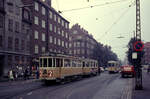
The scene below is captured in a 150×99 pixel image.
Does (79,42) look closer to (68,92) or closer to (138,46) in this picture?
(138,46)

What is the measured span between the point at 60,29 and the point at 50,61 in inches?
1480

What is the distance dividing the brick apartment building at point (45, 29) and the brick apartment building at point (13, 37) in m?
2.64

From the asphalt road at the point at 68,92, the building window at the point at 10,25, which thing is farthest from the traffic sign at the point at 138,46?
the building window at the point at 10,25

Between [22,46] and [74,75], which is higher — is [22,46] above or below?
above

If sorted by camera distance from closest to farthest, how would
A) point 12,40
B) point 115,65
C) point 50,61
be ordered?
point 50,61 → point 12,40 → point 115,65

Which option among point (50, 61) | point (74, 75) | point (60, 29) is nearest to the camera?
point (50, 61)

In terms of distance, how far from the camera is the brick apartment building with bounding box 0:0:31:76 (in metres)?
31.8

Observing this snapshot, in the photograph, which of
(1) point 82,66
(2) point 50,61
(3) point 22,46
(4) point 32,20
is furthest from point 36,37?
(2) point 50,61

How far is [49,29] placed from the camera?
1964 inches

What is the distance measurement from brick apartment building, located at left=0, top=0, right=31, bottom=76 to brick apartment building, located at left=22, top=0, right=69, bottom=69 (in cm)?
264

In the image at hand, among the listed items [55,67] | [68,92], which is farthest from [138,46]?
[55,67]

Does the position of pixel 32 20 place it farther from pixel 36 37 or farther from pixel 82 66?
pixel 82 66

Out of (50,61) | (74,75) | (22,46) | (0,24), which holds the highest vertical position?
(0,24)

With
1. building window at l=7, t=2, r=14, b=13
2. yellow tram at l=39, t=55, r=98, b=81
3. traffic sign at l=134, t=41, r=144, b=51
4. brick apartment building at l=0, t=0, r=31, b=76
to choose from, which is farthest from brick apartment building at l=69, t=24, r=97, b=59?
traffic sign at l=134, t=41, r=144, b=51
